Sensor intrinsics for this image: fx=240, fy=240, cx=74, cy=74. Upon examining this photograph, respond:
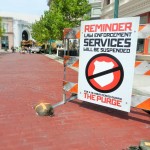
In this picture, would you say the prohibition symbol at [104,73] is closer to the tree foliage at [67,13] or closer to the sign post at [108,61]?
the sign post at [108,61]

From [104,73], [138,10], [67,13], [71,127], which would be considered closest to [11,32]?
[67,13]

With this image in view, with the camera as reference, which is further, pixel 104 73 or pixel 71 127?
pixel 104 73

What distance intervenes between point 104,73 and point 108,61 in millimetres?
274

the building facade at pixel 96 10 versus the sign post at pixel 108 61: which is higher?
the building facade at pixel 96 10

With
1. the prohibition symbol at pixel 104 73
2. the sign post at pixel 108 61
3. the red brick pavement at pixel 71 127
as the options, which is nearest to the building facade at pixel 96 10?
the red brick pavement at pixel 71 127

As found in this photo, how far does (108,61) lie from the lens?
4922 millimetres

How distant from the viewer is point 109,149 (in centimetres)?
367

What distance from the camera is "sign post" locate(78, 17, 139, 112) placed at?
462 cm

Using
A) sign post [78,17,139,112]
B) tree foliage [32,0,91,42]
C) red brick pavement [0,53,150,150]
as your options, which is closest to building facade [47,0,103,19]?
tree foliage [32,0,91,42]

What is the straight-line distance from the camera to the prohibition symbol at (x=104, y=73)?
4.82 meters

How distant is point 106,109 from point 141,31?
6.76 ft

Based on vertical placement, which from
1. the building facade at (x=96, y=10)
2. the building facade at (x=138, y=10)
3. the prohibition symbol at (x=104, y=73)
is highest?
the building facade at (x=96, y=10)

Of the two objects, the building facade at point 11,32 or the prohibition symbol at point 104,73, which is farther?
the building facade at point 11,32

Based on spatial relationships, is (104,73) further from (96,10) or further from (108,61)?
(96,10)
